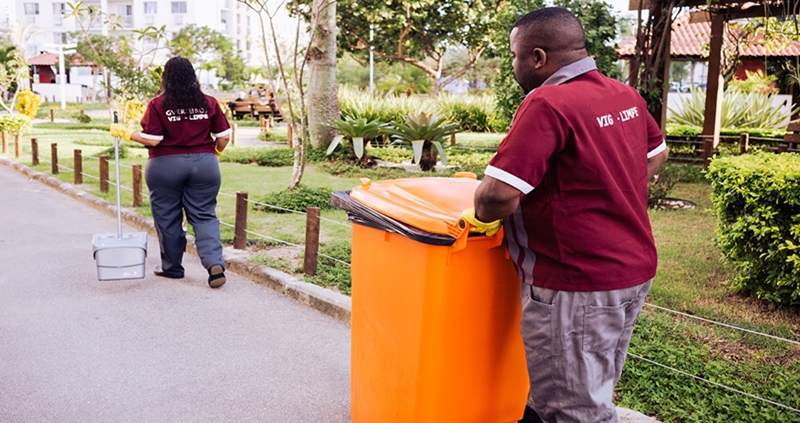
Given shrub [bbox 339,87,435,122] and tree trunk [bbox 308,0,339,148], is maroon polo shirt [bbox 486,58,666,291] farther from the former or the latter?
shrub [bbox 339,87,435,122]

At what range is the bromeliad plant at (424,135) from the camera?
499 inches

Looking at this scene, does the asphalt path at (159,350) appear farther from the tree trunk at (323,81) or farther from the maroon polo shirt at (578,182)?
the tree trunk at (323,81)

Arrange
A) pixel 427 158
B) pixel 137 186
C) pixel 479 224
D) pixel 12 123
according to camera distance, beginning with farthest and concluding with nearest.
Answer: pixel 12 123
pixel 427 158
pixel 137 186
pixel 479 224

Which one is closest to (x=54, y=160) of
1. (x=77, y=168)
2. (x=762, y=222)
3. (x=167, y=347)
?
(x=77, y=168)

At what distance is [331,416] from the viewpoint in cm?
373

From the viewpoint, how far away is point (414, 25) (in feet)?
92.8

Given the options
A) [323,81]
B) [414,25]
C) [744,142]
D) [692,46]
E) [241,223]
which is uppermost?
[414,25]

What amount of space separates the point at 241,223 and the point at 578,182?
5.14 m

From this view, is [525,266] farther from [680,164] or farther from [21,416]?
[680,164]

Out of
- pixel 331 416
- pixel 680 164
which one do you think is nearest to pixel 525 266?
pixel 331 416

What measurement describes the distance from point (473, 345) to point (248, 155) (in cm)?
1338

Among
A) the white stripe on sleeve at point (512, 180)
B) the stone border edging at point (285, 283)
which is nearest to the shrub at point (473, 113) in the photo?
the stone border edging at point (285, 283)

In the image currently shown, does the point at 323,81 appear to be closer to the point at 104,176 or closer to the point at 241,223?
the point at 104,176

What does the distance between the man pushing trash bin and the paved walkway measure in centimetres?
117
